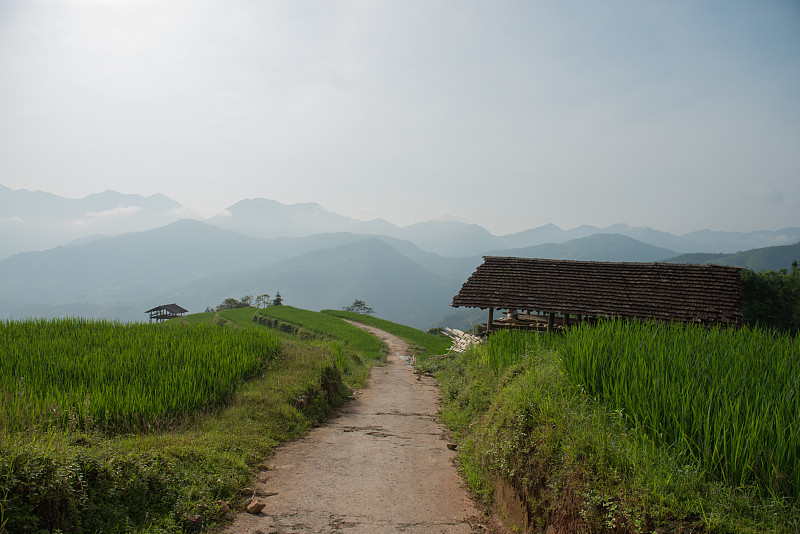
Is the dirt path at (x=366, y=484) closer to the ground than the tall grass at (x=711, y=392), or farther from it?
closer to the ground

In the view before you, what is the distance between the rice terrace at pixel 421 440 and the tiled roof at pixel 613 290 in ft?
28.0

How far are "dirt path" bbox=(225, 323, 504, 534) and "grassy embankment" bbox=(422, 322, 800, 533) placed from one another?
0.51 m

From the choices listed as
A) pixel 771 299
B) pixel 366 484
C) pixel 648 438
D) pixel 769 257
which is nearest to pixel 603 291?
pixel 648 438

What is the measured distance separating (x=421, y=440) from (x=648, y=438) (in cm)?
398

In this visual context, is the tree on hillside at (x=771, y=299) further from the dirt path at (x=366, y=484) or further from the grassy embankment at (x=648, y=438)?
the dirt path at (x=366, y=484)

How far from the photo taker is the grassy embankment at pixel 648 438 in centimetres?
303

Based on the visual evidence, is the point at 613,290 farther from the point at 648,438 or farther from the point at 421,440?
the point at 648,438

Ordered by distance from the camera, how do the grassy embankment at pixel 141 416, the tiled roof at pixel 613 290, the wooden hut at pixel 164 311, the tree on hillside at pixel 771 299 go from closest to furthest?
the grassy embankment at pixel 141 416 → the tiled roof at pixel 613 290 → the tree on hillside at pixel 771 299 → the wooden hut at pixel 164 311

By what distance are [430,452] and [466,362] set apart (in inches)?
215


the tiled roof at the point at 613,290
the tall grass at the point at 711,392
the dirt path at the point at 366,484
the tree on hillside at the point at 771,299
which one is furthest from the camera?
the tree on hillside at the point at 771,299

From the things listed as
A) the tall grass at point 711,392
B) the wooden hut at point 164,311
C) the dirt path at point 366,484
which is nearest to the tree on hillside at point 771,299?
the tall grass at point 711,392

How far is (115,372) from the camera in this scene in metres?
7.24

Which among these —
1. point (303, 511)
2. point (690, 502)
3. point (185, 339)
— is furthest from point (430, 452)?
point (185, 339)

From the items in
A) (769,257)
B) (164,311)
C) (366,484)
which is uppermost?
(366,484)
